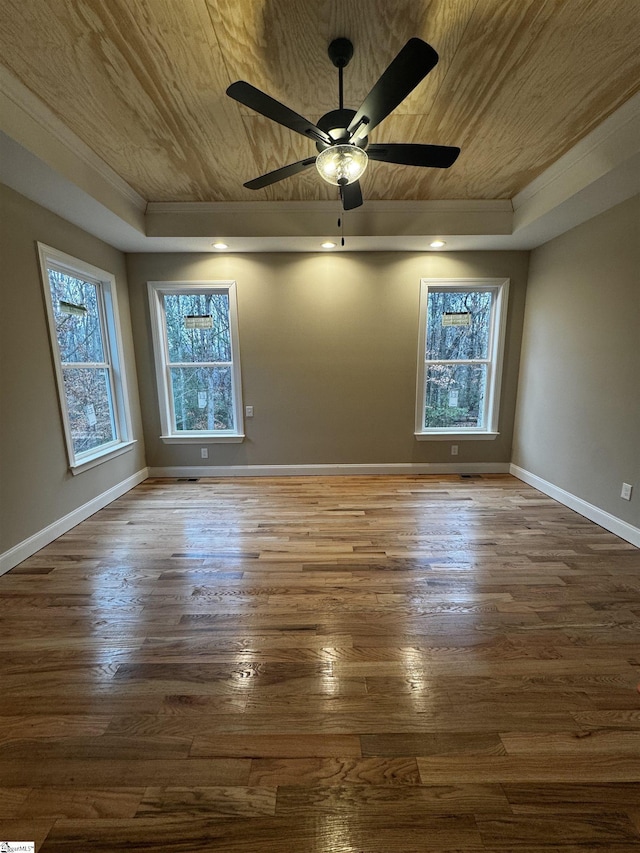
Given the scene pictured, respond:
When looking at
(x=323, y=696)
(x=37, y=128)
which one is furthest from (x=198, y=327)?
(x=323, y=696)

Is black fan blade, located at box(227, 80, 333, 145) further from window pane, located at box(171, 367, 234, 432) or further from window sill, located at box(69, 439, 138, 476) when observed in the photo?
window sill, located at box(69, 439, 138, 476)

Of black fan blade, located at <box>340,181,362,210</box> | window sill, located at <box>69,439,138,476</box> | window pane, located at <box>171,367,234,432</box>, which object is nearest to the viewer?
black fan blade, located at <box>340,181,362,210</box>

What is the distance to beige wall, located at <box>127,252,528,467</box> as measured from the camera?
3.56 metres

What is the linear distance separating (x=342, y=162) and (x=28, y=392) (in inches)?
103

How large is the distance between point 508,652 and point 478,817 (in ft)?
2.26

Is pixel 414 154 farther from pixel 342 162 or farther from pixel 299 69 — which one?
pixel 299 69

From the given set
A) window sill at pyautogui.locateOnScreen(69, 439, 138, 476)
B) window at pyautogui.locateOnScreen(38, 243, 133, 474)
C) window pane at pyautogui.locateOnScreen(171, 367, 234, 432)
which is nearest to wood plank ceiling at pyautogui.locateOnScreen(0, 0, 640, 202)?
window at pyautogui.locateOnScreen(38, 243, 133, 474)

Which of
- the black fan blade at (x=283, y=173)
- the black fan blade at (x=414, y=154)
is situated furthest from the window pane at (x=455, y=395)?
the black fan blade at (x=283, y=173)

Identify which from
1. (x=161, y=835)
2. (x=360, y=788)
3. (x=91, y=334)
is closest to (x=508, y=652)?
(x=360, y=788)

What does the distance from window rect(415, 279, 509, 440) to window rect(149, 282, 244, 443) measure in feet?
7.35

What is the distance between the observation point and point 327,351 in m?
3.71

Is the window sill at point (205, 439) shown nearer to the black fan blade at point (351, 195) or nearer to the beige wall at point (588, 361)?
the black fan blade at point (351, 195)

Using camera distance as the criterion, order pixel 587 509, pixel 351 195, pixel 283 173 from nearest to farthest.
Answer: pixel 283 173
pixel 351 195
pixel 587 509

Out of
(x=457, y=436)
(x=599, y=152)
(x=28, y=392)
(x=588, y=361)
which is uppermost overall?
(x=599, y=152)
